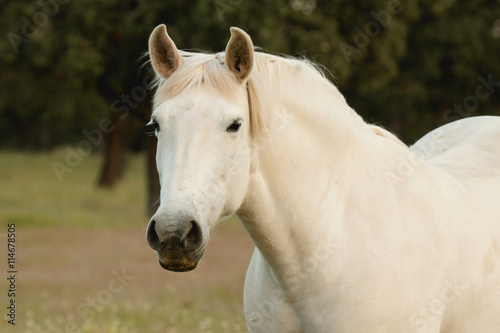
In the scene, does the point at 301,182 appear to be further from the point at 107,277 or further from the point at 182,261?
the point at 107,277

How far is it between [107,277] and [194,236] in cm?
748

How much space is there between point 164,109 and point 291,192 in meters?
0.73

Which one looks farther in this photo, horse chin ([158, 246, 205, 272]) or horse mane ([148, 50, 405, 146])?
horse mane ([148, 50, 405, 146])

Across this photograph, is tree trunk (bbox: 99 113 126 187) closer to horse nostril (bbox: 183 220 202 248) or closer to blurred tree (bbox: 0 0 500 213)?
blurred tree (bbox: 0 0 500 213)

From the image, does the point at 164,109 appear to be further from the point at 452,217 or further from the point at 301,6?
the point at 301,6

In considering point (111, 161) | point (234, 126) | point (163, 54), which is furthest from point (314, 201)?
point (111, 161)

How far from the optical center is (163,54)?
3.25 m

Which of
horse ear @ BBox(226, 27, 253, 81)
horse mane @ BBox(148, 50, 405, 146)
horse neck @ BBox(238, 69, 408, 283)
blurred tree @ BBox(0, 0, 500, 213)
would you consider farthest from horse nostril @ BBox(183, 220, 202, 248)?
blurred tree @ BBox(0, 0, 500, 213)

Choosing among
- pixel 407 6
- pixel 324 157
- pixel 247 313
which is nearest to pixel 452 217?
pixel 324 157

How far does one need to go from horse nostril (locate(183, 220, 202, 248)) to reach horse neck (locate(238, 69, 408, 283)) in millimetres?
462

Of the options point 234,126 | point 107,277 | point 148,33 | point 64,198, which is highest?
point 234,126

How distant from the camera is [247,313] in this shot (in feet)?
11.4

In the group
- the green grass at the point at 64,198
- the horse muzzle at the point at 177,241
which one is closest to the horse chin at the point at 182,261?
the horse muzzle at the point at 177,241

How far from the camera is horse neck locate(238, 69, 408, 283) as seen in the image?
319cm
